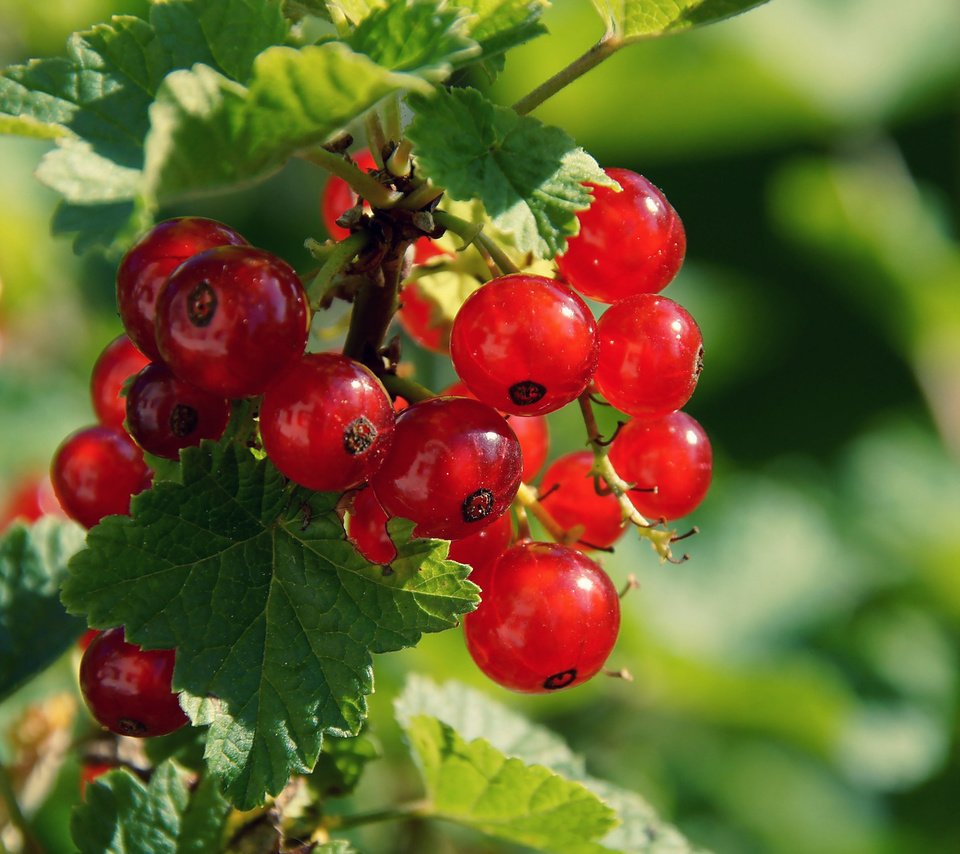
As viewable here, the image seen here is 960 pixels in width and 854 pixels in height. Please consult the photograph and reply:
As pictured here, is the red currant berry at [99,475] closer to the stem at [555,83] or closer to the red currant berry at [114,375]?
the red currant berry at [114,375]

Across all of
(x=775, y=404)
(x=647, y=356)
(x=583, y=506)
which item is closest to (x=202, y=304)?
(x=647, y=356)

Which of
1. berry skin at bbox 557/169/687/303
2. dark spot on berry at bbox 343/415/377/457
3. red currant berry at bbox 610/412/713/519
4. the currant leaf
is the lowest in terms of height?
the currant leaf

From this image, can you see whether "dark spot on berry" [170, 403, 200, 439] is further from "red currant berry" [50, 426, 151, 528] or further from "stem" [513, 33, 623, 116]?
"stem" [513, 33, 623, 116]

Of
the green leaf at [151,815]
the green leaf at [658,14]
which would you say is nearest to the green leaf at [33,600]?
the green leaf at [151,815]

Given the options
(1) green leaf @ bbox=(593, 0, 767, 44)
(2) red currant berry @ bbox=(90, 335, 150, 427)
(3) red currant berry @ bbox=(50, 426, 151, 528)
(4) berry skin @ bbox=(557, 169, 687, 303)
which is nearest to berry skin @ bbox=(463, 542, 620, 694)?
(4) berry skin @ bbox=(557, 169, 687, 303)

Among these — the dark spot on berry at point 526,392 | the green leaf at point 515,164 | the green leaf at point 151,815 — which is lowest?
the green leaf at point 151,815

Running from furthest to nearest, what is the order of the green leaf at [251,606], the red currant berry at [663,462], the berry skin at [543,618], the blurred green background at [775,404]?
the blurred green background at [775,404]
the red currant berry at [663,462]
the berry skin at [543,618]
the green leaf at [251,606]
